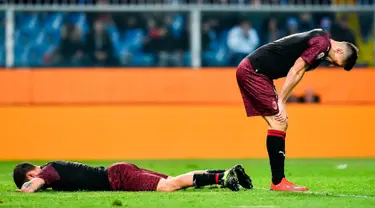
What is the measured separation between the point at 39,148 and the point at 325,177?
276 inches

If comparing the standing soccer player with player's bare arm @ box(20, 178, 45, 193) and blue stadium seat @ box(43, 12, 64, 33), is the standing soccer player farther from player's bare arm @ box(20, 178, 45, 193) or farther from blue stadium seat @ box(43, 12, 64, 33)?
blue stadium seat @ box(43, 12, 64, 33)

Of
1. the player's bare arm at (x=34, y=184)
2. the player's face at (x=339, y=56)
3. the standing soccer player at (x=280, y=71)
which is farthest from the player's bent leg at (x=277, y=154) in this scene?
the player's bare arm at (x=34, y=184)

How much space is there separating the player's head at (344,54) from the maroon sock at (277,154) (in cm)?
105

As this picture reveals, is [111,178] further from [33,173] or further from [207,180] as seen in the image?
[207,180]

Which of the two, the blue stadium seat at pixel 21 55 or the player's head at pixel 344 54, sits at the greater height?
the player's head at pixel 344 54

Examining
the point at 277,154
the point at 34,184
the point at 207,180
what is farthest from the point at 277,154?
the point at 34,184

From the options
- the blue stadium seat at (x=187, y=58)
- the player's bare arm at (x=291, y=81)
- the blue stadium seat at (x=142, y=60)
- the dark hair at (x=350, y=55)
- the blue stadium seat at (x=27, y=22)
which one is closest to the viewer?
the player's bare arm at (x=291, y=81)

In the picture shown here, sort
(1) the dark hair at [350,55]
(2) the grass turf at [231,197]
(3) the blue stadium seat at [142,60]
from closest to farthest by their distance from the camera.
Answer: (2) the grass turf at [231,197] → (1) the dark hair at [350,55] → (3) the blue stadium seat at [142,60]

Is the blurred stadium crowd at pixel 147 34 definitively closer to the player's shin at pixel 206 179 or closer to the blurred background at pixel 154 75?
the blurred background at pixel 154 75

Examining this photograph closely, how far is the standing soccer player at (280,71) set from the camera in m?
11.2

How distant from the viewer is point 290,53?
11.4 m

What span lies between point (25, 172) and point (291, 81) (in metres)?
3.08

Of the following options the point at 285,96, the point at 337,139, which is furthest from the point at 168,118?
the point at 285,96

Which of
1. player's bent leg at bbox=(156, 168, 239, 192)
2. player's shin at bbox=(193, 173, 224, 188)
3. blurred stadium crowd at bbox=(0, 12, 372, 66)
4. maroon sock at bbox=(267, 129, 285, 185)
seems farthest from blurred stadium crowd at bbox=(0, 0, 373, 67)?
player's shin at bbox=(193, 173, 224, 188)
